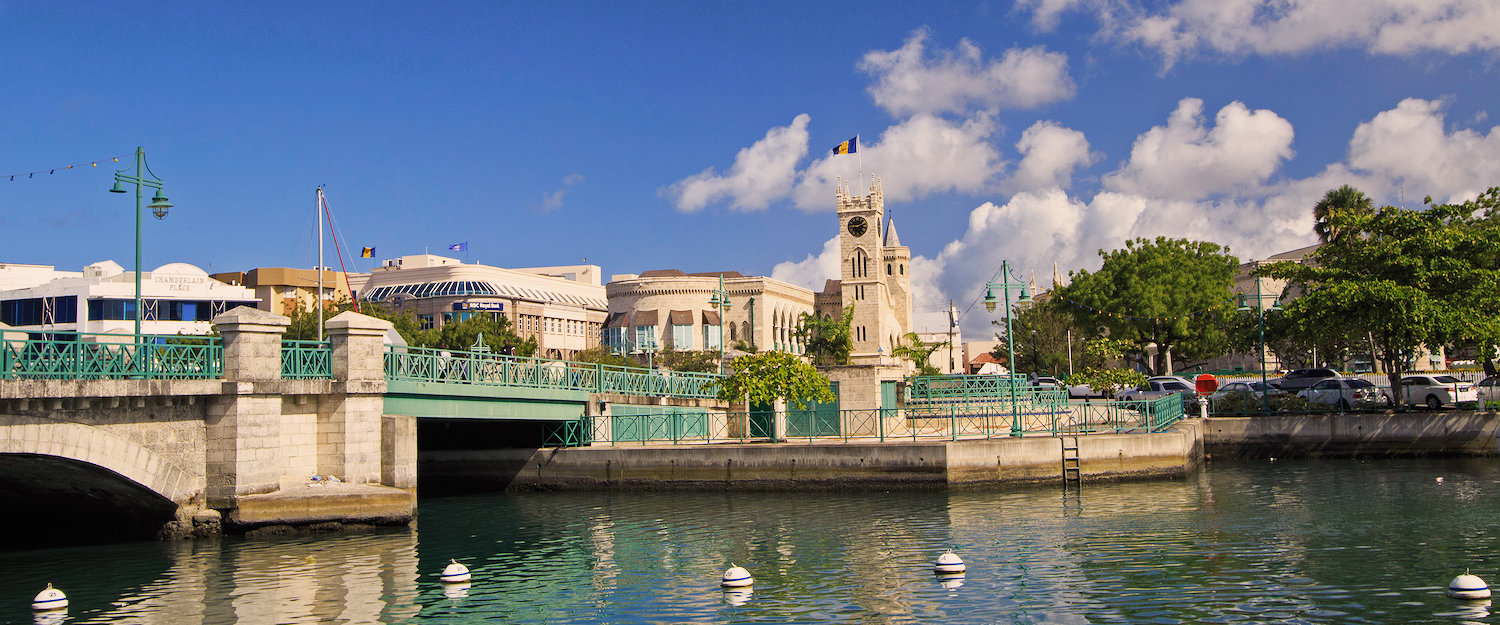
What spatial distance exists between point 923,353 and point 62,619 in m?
95.4

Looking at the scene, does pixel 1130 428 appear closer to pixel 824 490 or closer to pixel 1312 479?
pixel 1312 479

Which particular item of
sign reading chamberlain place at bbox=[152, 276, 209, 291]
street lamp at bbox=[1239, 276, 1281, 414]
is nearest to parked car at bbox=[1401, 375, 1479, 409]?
street lamp at bbox=[1239, 276, 1281, 414]

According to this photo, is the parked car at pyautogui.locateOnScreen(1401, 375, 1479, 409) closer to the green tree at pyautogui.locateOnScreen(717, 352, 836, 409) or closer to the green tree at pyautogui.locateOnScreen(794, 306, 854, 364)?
the green tree at pyautogui.locateOnScreen(717, 352, 836, 409)

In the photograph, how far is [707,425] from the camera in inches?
1460

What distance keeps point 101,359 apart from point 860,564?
13.9 m

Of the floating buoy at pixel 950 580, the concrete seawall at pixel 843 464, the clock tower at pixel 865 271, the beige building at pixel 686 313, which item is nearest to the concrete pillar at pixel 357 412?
the concrete seawall at pixel 843 464

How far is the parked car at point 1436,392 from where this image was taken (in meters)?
41.9

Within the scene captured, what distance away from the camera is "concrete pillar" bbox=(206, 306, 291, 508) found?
75.5ft

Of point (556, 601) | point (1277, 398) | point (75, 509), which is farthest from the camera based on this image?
point (1277, 398)

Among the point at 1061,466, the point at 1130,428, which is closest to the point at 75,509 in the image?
the point at 1061,466

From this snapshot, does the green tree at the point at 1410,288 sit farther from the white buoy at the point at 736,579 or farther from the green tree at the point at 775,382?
the white buoy at the point at 736,579

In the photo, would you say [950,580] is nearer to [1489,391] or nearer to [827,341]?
[1489,391]

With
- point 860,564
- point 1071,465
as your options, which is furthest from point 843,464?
point 860,564

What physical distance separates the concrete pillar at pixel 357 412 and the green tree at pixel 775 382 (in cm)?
1213
